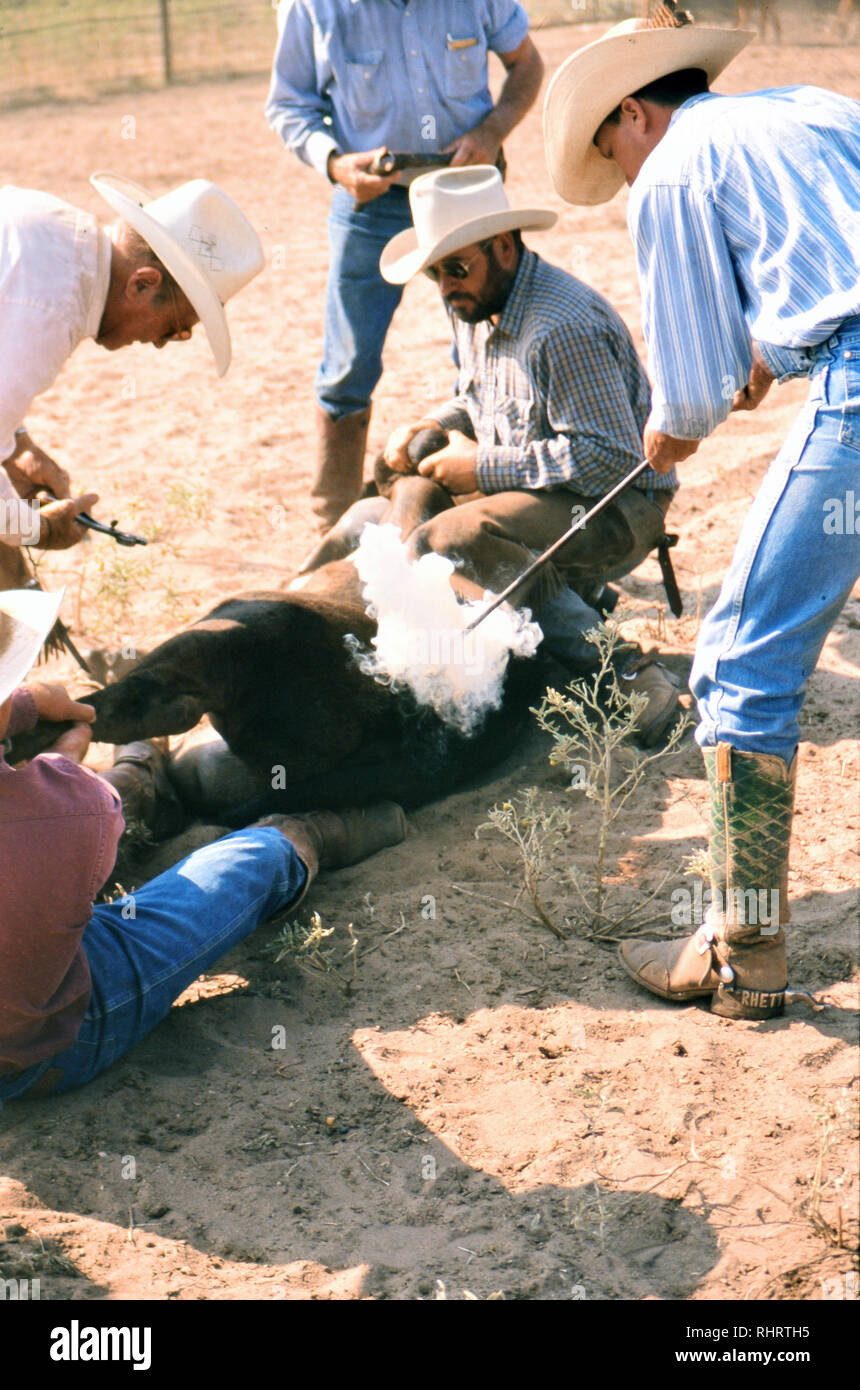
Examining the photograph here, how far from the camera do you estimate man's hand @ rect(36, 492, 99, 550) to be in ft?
13.6

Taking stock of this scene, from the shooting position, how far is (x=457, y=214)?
457 cm

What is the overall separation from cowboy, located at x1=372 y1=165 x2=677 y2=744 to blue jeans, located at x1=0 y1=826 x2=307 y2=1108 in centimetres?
131

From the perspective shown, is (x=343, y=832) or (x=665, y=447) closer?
(x=665, y=447)

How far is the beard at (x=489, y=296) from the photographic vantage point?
15.0 ft

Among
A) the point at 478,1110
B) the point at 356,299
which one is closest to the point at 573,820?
the point at 478,1110

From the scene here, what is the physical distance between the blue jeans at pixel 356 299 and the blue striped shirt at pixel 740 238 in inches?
102

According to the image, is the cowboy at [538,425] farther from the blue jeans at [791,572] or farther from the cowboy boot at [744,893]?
the blue jeans at [791,572]

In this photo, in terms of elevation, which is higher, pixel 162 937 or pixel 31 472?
pixel 31 472

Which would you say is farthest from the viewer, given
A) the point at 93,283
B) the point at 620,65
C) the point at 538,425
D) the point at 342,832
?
the point at 538,425

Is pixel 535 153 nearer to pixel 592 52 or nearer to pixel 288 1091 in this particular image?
pixel 592 52

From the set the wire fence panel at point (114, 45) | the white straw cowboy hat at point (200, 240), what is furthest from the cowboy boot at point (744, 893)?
the wire fence panel at point (114, 45)

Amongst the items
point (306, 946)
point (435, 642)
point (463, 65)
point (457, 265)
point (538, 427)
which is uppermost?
point (463, 65)

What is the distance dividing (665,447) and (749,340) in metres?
→ 0.30

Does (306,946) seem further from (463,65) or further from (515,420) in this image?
(463,65)
